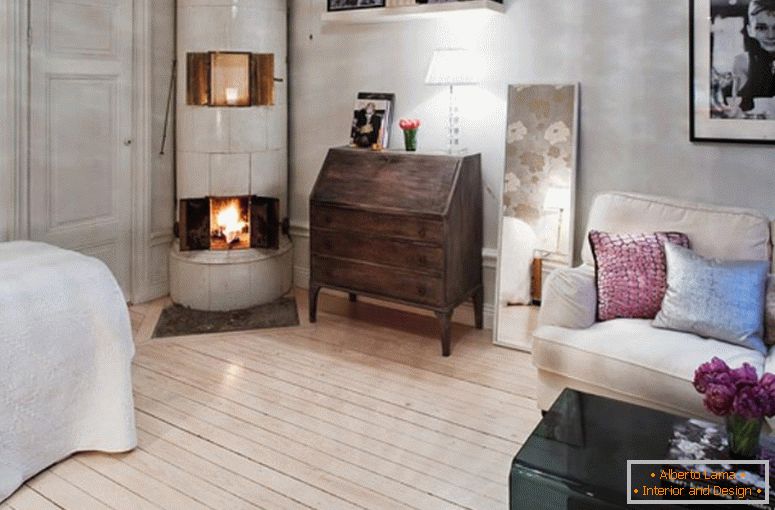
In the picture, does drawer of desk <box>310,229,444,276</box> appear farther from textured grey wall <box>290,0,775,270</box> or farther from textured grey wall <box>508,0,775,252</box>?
textured grey wall <box>508,0,775,252</box>

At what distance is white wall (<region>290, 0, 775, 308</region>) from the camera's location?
11.1ft

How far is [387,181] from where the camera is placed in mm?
3908

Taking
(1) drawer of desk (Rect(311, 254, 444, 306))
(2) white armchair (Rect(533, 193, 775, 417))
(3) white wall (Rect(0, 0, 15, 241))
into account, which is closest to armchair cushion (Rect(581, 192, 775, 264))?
(2) white armchair (Rect(533, 193, 775, 417))

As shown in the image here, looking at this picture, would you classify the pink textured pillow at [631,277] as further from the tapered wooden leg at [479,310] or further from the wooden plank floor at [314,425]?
the tapered wooden leg at [479,310]

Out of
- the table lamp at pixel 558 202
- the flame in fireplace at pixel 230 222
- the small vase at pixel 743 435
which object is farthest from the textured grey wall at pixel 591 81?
the small vase at pixel 743 435

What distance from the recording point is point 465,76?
12.6 feet

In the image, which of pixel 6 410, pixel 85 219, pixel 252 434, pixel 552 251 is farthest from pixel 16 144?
pixel 552 251

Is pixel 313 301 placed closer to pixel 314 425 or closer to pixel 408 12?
pixel 314 425

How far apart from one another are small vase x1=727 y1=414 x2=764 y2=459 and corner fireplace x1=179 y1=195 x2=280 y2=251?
3252mm

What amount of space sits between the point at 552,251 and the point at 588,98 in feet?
2.65

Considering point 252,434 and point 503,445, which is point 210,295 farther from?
point 503,445

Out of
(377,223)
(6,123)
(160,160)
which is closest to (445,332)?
(377,223)

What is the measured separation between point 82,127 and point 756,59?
3476 mm

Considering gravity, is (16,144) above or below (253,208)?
above
